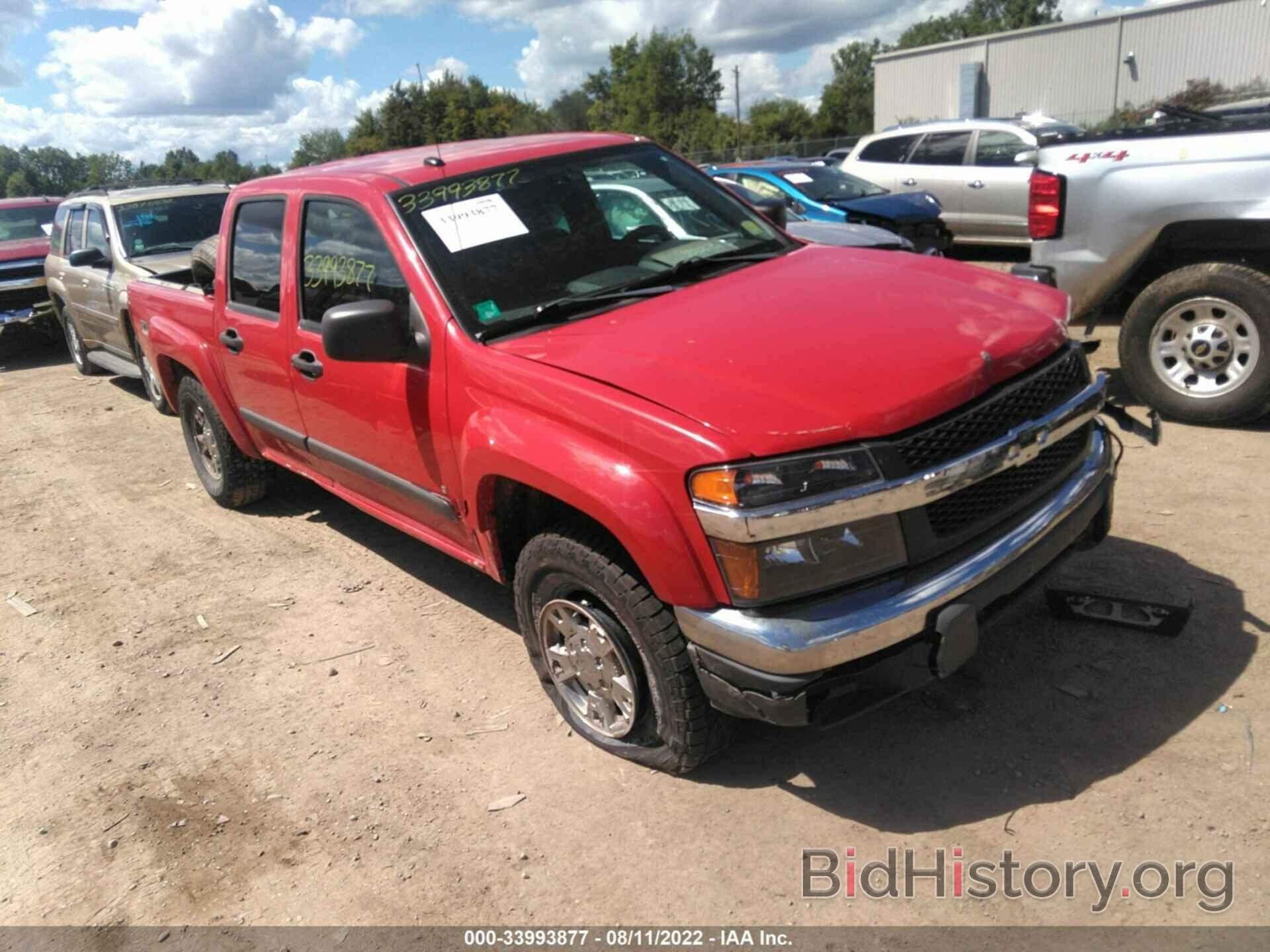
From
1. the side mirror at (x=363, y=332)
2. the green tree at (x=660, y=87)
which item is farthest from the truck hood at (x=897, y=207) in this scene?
the green tree at (x=660, y=87)

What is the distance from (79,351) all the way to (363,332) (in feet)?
30.6

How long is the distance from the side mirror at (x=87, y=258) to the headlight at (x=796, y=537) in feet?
26.7

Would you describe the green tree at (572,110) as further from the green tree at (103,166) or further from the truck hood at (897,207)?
the truck hood at (897,207)

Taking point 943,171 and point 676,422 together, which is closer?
point 676,422

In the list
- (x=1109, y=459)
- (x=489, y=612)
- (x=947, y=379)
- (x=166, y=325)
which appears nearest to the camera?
(x=947, y=379)

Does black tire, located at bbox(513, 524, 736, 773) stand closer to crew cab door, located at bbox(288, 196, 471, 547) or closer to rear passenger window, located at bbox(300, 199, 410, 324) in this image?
crew cab door, located at bbox(288, 196, 471, 547)

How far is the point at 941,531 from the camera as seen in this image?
9.01 ft

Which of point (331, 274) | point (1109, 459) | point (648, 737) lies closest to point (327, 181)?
point (331, 274)

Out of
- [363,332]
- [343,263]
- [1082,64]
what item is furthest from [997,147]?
[1082,64]

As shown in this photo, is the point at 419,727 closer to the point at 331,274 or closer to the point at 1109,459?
the point at 331,274

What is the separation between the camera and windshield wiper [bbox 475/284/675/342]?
3.36 metres

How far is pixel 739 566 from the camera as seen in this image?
2578 millimetres

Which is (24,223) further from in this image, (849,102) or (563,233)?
(849,102)

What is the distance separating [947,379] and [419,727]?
225cm
